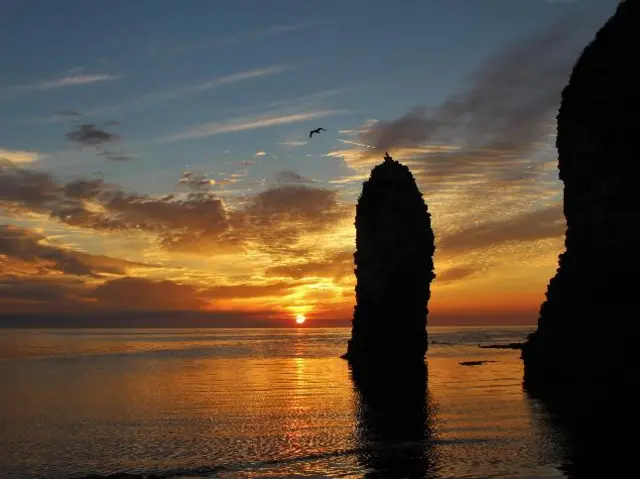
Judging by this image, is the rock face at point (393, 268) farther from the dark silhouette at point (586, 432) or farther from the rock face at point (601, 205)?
the dark silhouette at point (586, 432)

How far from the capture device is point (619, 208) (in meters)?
40.3

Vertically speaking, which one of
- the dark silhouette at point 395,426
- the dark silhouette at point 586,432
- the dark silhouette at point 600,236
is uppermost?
the dark silhouette at point 600,236

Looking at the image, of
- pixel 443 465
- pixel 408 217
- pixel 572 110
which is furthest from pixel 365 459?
pixel 408 217

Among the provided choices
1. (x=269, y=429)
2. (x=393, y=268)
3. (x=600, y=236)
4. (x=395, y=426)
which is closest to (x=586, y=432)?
(x=395, y=426)

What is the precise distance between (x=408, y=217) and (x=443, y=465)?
63.3 meters

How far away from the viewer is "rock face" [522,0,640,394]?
3962 centimetres

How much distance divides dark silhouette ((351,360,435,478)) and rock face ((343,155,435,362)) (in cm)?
1672

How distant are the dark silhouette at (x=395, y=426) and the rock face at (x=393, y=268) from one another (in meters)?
16.7

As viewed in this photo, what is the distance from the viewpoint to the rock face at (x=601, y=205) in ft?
130

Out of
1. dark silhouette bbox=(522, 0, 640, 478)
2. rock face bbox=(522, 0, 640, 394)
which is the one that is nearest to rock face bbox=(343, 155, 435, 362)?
rock face bbox=(522, 0, 640, 394)

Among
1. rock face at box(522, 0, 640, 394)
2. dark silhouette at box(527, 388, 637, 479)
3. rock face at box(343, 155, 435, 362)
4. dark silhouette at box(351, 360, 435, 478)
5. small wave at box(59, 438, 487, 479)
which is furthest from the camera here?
rock face at box(343, 155, 435, 362)

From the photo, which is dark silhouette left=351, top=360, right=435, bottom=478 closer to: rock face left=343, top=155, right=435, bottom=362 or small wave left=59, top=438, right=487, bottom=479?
small wave left=59, top=438, right=487, bottom=479

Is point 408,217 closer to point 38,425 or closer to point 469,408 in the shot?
point 469,408

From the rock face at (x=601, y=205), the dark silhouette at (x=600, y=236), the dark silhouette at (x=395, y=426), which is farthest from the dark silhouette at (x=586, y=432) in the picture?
the dark silhouette at (x=395, y=426)
